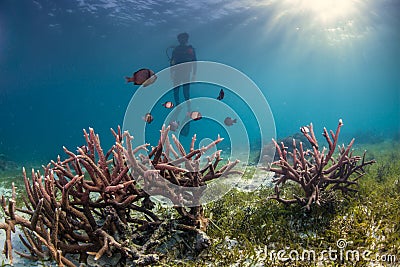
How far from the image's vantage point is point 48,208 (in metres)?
3.20

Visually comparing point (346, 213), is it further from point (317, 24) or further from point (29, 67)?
→ point (29, 67)

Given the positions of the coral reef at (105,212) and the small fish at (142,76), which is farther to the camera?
the small fish at (142,76)

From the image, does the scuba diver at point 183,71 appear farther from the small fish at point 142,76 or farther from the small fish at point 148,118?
the small fish at point 142,76

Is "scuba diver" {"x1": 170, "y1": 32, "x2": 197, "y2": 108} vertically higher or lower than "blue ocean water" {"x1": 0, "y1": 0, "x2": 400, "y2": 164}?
lower

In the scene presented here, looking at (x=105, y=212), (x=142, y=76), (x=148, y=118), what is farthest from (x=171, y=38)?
(x=105, y=212)

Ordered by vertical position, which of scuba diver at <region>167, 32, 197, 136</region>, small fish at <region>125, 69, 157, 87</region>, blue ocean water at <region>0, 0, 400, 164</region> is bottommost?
small fish at <region>125, 69, 157, 87</region>

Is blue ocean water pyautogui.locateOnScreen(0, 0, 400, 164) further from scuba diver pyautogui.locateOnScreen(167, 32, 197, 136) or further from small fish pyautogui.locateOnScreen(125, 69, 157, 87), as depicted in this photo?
scuba diver pyautogui.locateOnScreen(167, 32, 197, 136)

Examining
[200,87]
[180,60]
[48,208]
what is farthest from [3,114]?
→ [48,208]

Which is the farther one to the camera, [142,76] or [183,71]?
[183,71]

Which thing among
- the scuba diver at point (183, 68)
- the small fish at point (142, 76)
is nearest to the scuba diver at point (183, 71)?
the scuba diver at point (183, 68)

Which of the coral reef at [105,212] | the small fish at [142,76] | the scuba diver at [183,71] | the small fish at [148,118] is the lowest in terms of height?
the coral reef at [105,212]

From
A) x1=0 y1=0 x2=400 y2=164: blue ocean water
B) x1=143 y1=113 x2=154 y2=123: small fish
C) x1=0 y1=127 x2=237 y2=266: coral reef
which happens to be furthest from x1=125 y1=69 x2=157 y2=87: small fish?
x1=0 y1=0 x2=400 y2=164: blue ocean water

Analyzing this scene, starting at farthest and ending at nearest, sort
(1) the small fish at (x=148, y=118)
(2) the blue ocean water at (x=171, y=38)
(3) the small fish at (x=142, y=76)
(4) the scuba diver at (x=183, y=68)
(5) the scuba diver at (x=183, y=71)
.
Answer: (2) the blue ocean water at (x=171, y=38), (4) the scuba diver at (x=183, y=68), (5) the scuba diver at (x=183, y=71), (1) the small fish at (x=148, y=118), (3) the small fish at (x=142, y=76)

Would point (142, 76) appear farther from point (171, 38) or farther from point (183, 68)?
point (171, 38)
